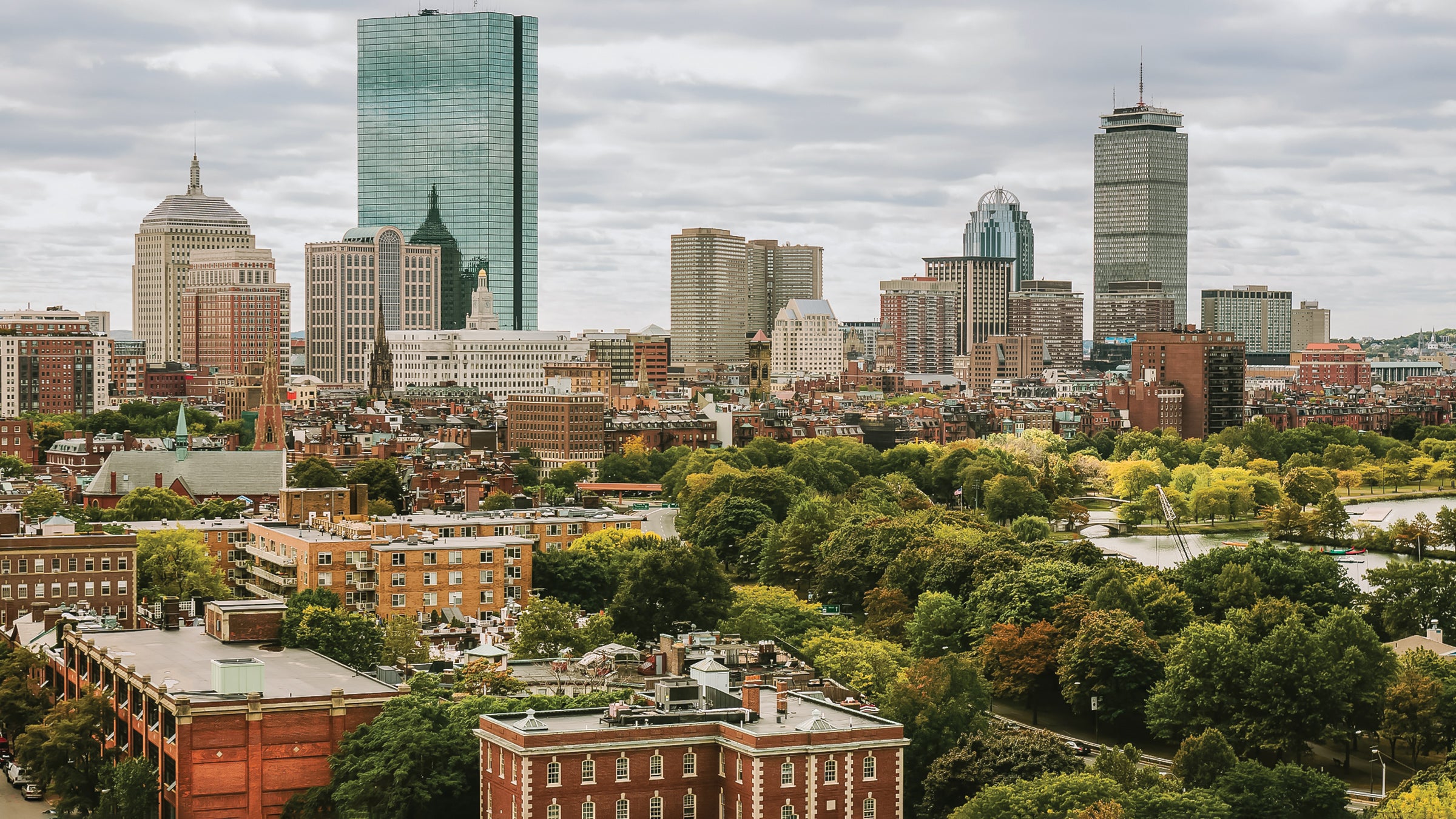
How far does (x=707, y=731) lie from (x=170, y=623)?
30906mm

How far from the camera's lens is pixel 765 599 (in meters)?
97.2

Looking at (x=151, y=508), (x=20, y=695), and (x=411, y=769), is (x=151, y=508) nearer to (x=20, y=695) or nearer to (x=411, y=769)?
(x=20, y=695)

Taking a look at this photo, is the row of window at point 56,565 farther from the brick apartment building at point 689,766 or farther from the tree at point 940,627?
the brick apartment building at point 689,766

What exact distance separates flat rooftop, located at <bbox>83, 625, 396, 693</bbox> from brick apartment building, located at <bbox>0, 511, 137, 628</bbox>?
20.6m

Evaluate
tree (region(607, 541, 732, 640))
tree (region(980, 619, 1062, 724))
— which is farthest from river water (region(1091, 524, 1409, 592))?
tree (region(980, 619, 1062, 724))

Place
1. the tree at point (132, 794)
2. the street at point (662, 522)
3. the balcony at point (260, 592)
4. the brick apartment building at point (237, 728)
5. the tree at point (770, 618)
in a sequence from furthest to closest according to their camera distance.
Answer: the street at point (662, 522)
the balcony at point (260, 592)
the tree at point (770, 618)
the tree at point (132, 794)
the brick apartment building at point (237, 728)

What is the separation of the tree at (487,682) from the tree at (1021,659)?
2346 centimetres

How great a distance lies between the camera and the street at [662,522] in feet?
481

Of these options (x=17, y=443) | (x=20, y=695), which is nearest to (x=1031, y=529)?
(x=20, y=695)

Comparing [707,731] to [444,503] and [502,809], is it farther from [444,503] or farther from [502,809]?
[444,503]

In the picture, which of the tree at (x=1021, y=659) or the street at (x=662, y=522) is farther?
the street at (x=662, y=522)

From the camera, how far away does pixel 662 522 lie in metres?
157

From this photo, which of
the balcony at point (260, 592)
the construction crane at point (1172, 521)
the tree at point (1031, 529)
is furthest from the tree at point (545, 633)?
the construction crane at point (1172, 521)

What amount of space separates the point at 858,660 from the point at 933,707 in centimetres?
1054
